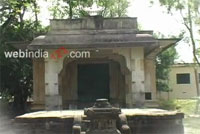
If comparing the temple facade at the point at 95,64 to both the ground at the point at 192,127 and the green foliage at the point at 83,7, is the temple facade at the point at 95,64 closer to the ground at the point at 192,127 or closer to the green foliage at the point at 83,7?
the ground at the point at 192,127

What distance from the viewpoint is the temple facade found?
14578 millimetres

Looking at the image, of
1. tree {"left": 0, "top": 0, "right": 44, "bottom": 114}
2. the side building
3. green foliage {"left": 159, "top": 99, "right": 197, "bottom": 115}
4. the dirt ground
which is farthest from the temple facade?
the side building

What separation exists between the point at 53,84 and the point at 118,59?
3227 mm

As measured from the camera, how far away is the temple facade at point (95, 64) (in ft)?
47.8

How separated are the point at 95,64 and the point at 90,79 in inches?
30.3

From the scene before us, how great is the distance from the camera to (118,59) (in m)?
16.3

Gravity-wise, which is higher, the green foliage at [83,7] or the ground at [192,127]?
the green foliage at [83,7]

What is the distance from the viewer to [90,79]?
17641mm

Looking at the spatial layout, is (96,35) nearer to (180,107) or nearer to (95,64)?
(95,64)

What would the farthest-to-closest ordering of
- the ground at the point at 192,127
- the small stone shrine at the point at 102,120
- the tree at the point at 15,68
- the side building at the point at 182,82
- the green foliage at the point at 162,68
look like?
the side building at the point at 182,82 < the green foliage at the point at 162,68 < the tree at the point at 15,68 < the ground at the point at 192,127 < the small stone shrine at the point at 102,120

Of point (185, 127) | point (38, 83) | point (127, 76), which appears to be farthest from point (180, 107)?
point (38, 83)

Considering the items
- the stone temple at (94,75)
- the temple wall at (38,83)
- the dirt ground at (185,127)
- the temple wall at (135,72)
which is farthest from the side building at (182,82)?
the temple wall at (135,72)

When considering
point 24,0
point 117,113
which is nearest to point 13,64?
point 24,0

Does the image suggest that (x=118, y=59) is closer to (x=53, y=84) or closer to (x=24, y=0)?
(x=53, y=84)
